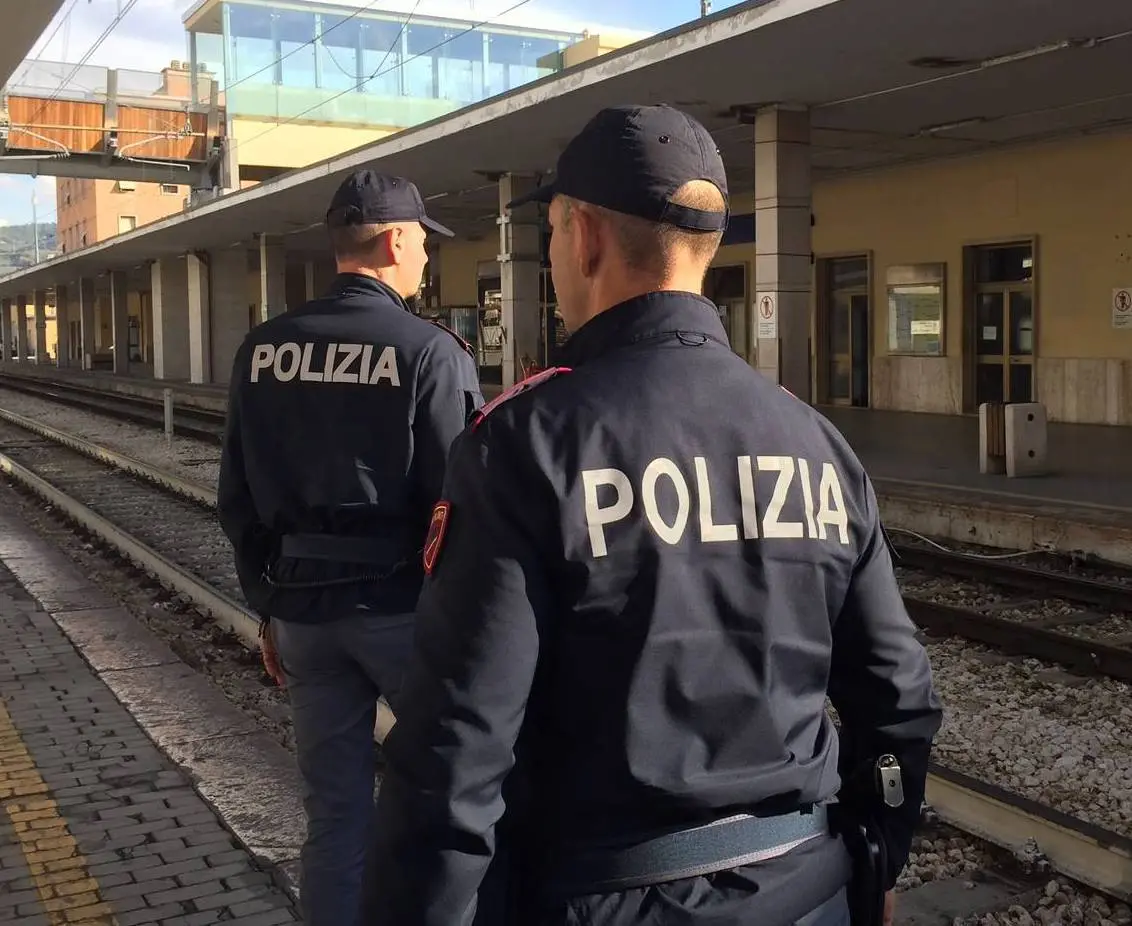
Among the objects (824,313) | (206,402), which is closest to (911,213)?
(824,313)

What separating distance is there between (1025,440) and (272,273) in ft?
85.9

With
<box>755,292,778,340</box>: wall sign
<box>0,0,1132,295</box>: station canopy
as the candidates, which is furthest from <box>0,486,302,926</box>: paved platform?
<box>755,292,778,340</box>: wall sign

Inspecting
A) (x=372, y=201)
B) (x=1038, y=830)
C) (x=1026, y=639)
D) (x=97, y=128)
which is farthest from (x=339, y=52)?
(x=372, y=201)

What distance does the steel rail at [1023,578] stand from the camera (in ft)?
28.9

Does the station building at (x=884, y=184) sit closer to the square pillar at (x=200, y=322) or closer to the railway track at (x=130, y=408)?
the railway track at (x=130, y=408)

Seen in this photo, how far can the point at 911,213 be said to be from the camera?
74.9ft

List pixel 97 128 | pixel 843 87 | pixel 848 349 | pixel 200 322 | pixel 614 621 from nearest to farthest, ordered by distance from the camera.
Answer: pixel 614 621 → pixel 843 87 → pixel 848 349 → pixel 97 128 → pixel 200 322

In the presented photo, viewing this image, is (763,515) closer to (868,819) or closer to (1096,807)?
(868,819)

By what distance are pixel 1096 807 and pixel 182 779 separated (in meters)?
3.49

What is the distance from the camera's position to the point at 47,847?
4.25 metres

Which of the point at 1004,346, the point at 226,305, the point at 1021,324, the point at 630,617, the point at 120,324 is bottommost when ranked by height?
the point at 630,617

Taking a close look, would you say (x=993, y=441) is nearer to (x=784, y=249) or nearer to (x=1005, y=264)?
(x=784, y=249)

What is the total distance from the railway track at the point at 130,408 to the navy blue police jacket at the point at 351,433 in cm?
1571

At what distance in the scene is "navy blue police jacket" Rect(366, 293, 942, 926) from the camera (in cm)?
159
